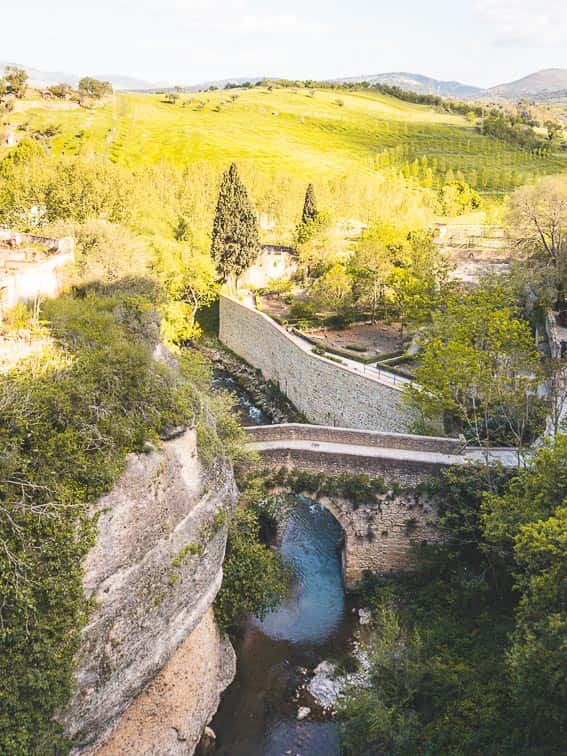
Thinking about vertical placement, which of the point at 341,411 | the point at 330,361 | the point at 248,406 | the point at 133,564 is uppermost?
the point at 133,564

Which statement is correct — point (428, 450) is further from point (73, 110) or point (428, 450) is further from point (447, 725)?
point (73, 110)

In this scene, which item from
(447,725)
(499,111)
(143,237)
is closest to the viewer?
(447,725)

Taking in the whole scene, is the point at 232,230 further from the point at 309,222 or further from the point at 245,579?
the point at 245,579

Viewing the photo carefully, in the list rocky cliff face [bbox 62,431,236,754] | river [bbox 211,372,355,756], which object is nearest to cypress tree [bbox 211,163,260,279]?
river [bbox 211,372,355,756]

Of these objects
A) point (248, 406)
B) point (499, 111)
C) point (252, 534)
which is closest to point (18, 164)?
point (248, 406)

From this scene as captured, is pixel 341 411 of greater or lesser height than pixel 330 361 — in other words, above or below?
below

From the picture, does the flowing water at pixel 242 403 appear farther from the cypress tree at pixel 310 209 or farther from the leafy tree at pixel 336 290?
the cypress tree at pixel 310 209

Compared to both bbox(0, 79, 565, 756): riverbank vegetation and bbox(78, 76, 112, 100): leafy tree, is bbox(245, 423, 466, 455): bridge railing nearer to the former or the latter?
bbox(0, 79, 565, 756): riverbank vegetation
